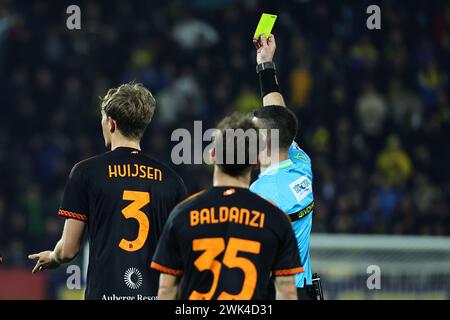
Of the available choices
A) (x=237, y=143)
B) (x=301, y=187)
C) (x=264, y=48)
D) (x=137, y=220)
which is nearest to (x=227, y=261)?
(x=237, y=143)

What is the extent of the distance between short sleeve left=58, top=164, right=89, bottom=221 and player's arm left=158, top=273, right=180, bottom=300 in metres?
0.99

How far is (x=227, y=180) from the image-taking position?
4.37 meters

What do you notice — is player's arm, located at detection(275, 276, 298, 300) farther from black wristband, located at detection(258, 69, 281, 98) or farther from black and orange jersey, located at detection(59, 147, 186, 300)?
black wristband, located at detection(258, 69, 281, 98)

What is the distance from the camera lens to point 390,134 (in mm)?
14938

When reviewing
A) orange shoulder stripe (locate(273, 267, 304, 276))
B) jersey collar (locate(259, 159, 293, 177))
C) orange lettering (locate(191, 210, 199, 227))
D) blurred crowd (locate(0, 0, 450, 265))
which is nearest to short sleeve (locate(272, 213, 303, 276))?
orange shoulder stripe (locate(273, 267, 304, 276))

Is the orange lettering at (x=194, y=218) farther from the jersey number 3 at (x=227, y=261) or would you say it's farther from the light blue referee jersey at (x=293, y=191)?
the light blue referee jersey at (x=293, y=191)

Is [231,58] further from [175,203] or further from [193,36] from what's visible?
[175,203]

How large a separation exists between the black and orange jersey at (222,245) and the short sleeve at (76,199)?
941 mm

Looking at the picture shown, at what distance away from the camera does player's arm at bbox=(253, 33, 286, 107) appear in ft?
20.3

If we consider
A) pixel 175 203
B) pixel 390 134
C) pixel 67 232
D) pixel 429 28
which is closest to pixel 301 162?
pixel 175 203

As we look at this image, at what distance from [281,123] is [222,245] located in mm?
1463

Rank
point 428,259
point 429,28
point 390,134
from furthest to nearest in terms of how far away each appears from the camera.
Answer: point 429,28
point 390,134
point 428,259

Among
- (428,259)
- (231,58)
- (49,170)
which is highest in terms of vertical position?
(231,58)

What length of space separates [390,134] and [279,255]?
10834mm
